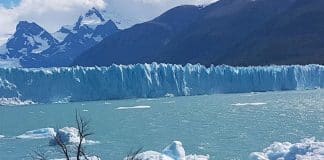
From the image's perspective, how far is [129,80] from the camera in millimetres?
67812

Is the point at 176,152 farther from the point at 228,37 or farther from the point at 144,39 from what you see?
the point at 144,39

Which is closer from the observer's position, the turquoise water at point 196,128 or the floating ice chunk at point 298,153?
the floating ice chunk at point 298,153

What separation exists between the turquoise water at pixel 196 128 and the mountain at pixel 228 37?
6387 cm

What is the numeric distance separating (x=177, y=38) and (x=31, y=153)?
132551mm

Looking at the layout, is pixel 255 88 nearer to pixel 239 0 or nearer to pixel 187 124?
pixel 187 124

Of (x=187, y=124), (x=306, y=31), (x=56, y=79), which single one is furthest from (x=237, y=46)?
(x=187, y=124)

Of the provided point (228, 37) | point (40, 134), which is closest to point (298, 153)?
point (40, 134)

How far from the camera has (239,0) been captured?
518 ft

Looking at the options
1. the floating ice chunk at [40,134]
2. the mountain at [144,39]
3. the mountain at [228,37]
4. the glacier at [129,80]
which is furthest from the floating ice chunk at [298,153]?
the mountain at [144,39]

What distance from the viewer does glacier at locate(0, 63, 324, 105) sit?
2648 inches

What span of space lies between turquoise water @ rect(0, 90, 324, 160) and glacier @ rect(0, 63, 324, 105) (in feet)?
44.1

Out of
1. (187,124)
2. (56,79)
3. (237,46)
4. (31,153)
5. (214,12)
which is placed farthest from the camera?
(214,12)

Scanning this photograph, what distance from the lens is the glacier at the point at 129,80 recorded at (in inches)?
2648

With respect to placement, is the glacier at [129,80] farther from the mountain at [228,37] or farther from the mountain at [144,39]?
Result: the mountain at [144,39]
